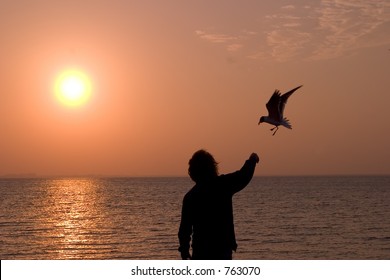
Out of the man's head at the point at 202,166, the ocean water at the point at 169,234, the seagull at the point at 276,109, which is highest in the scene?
the ocean water at the point at 169,234

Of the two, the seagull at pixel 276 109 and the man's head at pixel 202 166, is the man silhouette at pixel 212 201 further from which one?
the seagull at pixel 276 109

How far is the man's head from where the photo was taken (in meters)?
5.93

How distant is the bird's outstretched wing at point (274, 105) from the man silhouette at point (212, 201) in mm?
1244

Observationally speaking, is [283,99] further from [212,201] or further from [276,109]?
[212,201]

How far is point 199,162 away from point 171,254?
1175 inches

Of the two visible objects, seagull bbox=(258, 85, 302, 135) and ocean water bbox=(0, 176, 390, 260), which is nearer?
seagull bbox=(258, 85, 302, 135)

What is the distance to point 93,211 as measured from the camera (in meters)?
81.2

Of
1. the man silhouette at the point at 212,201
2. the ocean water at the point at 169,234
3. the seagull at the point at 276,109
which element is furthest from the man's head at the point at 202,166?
the ocean water at the point at 169,234

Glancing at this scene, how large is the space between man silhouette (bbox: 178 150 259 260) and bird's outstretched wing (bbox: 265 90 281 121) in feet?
4.08

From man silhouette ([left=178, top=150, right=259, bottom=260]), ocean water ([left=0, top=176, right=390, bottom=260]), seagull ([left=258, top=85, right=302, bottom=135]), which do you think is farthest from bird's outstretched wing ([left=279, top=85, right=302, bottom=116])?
ocean water ([left=0, top=176, right=390, bottom=260])

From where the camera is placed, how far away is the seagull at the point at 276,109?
696 centimetres

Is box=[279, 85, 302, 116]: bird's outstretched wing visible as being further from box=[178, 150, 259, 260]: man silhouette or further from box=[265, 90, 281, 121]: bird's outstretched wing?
box=[178, 150, 259, 260]: man silhouette
